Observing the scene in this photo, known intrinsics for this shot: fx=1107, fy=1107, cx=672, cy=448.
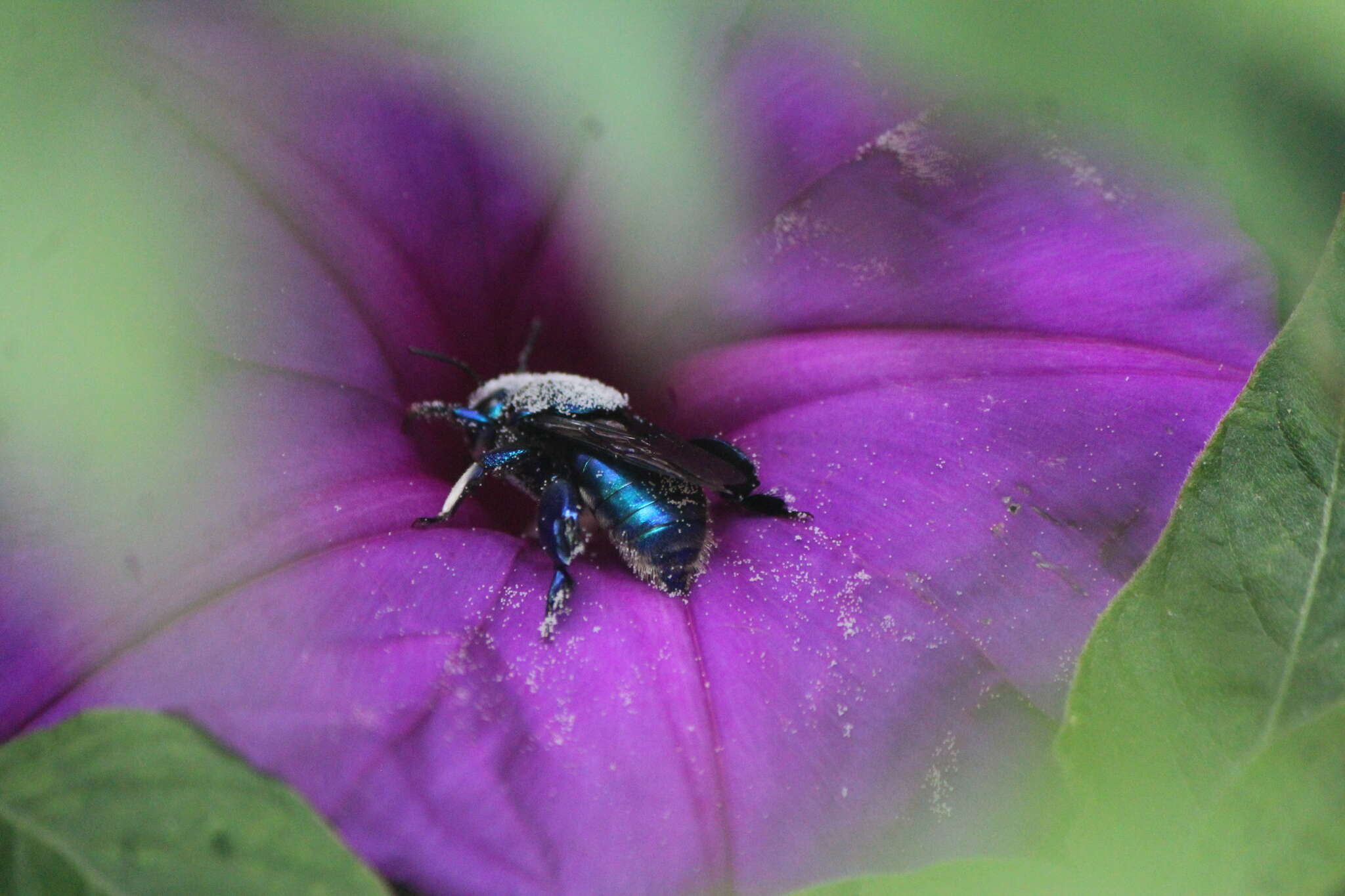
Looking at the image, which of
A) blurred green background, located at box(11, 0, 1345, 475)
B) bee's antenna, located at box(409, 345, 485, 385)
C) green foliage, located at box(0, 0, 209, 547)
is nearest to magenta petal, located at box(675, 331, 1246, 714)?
blurred green background, located at box(11, 0, 1345, 475)

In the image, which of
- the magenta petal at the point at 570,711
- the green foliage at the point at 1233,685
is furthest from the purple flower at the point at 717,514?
the green foliage at the point at 1233,685

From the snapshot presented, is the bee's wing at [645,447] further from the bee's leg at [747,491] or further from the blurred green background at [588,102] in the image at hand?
the blurred green background at [588,102]

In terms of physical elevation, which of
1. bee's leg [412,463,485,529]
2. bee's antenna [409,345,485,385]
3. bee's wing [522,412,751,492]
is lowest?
bee's leg [412,463,485,529]

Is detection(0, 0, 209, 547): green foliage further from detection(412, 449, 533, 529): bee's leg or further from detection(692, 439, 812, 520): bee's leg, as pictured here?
detection(692, 439, 812, 520): bee's leg

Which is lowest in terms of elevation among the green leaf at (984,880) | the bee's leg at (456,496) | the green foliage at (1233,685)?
the green leaf at (984,880)

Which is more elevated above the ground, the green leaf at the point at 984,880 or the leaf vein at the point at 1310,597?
the leaf vein at the point at 1310,597

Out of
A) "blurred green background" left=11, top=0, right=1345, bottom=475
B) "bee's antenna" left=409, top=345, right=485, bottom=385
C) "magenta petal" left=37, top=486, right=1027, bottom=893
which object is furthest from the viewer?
"bee's antenna" left=409, top=345, right=485, bottom=385
